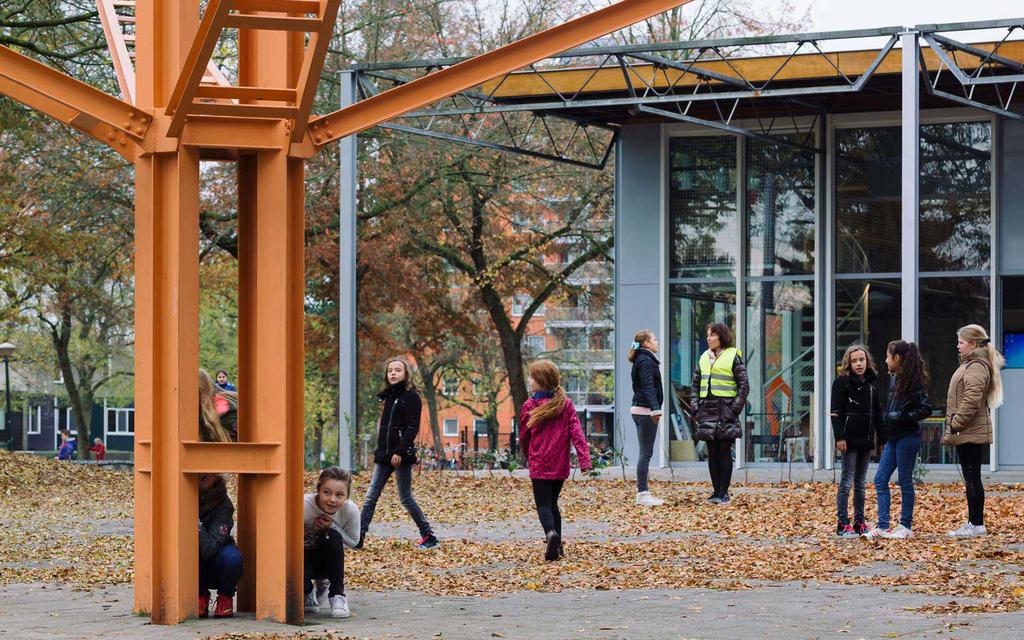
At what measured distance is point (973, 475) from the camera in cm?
1304

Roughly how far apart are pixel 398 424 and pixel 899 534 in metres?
4.20

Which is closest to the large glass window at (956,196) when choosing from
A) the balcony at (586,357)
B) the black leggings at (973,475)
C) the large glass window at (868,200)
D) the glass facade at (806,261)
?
the glass facade at (806,261)

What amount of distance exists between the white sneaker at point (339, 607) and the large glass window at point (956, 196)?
16.4 metres

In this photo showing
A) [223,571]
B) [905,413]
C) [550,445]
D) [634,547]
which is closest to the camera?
[223,571]

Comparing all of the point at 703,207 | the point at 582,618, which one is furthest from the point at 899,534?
the point at 703,207

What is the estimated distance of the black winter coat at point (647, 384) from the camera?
53.0 ft

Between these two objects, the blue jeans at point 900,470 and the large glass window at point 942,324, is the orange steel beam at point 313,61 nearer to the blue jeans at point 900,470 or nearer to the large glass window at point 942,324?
the blue jeans at point 900,470

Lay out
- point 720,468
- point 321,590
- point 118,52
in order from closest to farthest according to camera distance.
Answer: point 321,590 < point 118,52 < point 720,468

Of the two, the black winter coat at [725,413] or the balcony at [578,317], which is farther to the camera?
the balcony at [578,317]

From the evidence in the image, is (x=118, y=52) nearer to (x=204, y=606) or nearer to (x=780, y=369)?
(x=204, y=606)

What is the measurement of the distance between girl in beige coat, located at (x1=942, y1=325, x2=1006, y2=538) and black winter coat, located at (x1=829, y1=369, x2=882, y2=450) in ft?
2.17

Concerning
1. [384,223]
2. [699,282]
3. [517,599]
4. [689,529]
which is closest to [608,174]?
[384,223]

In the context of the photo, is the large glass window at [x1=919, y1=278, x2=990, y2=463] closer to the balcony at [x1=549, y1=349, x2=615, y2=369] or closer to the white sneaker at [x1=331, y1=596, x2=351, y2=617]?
the white sneaker at [x1=331, y1=596, x2=351, y2=617]

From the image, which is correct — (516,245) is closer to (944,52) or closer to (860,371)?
(944,52)
